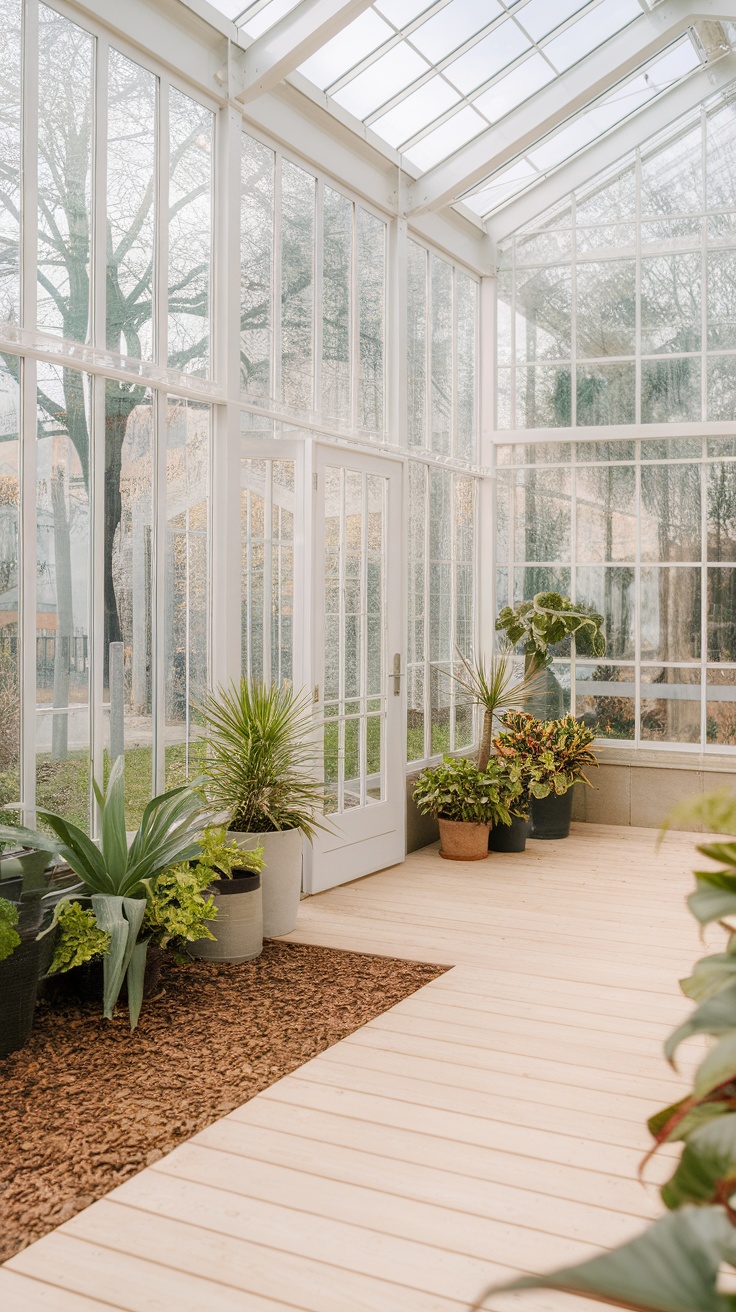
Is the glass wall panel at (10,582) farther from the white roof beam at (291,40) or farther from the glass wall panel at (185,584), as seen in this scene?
the white roof beam at (291,40)

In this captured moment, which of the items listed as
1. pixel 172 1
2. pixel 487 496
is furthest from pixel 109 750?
pixel 487 496

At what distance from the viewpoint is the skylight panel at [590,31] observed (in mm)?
6016

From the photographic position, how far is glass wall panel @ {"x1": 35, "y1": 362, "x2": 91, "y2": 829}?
12.8 ft

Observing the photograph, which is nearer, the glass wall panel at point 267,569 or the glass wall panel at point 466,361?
the glass wall panel at point 267,569

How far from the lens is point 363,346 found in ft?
20.2

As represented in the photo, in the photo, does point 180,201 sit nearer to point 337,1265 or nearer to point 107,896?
point 107,896

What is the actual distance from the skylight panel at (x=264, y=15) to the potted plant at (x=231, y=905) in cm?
340

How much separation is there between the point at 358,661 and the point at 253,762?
1.42 meters

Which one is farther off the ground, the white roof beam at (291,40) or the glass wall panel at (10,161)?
the white roof beam at (291,40)

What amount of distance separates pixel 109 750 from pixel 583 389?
15.5 ft

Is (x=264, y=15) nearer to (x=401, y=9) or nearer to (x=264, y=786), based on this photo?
(x=401, y=9)

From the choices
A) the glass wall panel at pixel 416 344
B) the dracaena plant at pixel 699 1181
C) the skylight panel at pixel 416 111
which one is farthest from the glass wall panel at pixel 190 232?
the dracaena plant at pixel 699 1181

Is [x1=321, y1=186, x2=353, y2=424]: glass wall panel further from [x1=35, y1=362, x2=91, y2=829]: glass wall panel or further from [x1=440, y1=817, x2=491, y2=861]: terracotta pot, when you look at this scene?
[x1=440, y1=817, x2=491, y2=861]: terracotta pot

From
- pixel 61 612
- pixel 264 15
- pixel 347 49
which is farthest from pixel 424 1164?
pixel 347 49
